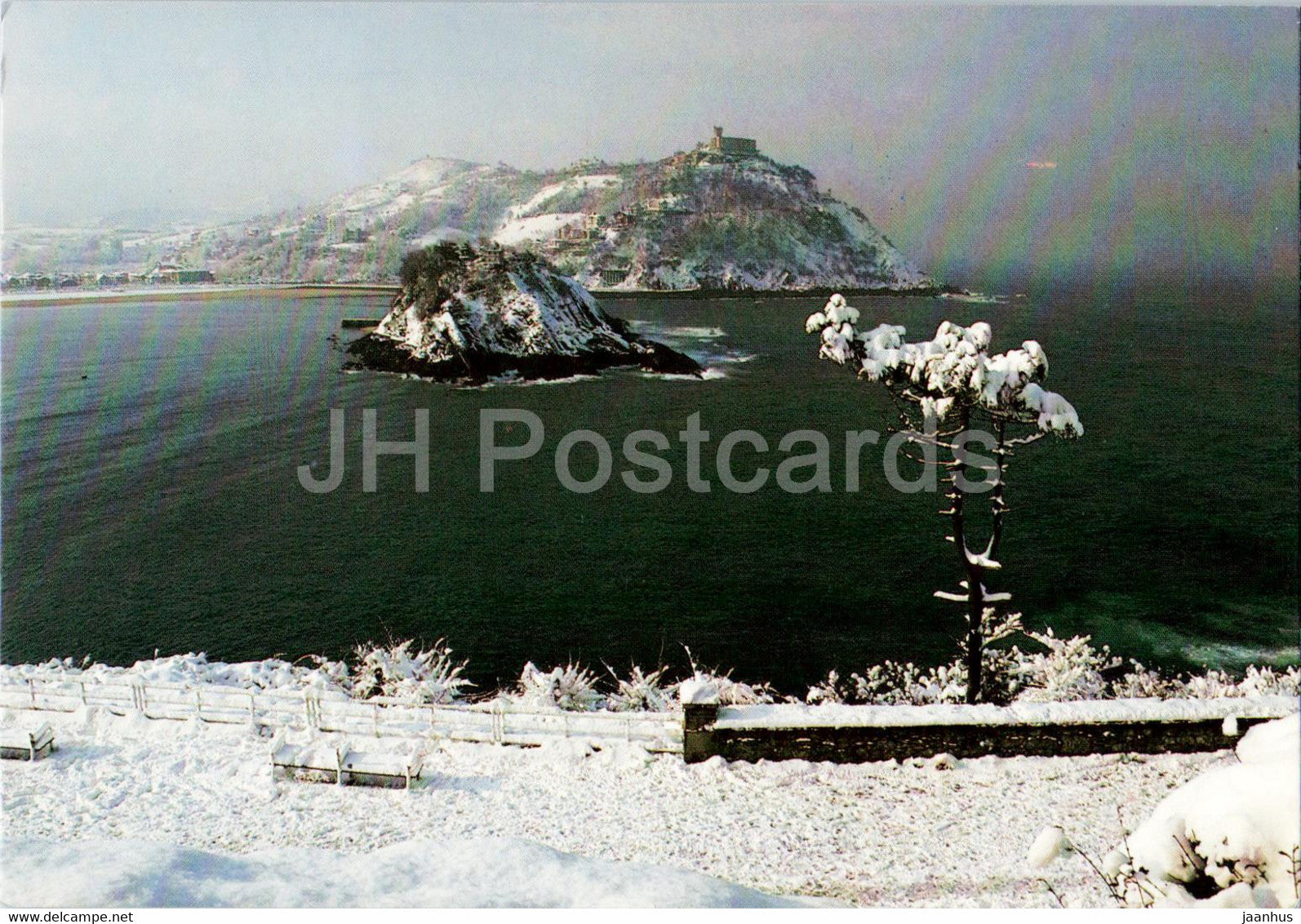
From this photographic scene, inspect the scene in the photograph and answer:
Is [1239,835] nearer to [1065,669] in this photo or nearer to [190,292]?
[1065,669]

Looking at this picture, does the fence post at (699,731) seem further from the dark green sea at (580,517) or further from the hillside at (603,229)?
the hillside at (603,229)

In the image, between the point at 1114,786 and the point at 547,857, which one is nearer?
the point at 547,857

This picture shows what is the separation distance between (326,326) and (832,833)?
87.8ft

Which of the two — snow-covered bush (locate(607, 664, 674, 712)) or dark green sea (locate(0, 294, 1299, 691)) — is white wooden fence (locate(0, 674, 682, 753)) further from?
dark green sea (locate(0, 294, 1299, 691))

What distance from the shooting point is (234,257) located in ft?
93.0

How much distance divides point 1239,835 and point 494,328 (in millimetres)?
26844

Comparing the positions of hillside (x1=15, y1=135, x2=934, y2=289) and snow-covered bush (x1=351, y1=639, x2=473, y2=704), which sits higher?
hillside (x1=15, y1=135, x2=934, y2=289)

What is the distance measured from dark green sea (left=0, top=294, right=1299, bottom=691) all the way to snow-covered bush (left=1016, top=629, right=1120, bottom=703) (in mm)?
1161

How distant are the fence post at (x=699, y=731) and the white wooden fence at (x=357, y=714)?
0.75 ft

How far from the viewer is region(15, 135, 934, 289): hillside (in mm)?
26500

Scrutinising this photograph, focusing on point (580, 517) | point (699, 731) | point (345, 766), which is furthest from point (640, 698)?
point (580, 517)

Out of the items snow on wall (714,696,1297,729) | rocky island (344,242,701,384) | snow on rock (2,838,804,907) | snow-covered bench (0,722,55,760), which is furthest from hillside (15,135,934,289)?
snow on rock (2,838,804,907)
